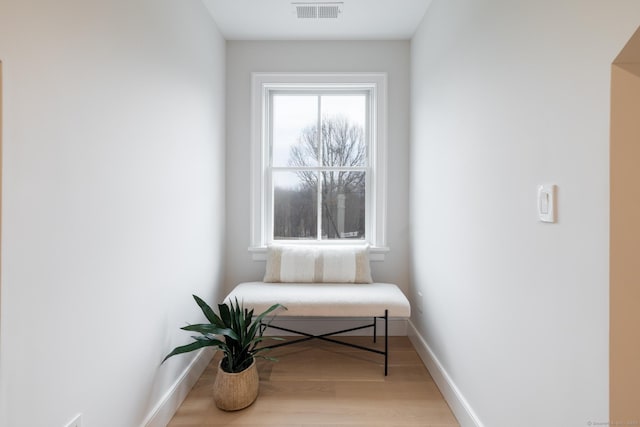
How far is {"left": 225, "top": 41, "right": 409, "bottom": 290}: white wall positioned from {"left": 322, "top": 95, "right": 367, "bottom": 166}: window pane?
0.24 m

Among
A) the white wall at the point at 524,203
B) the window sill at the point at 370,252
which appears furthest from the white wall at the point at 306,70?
the white wall at the point at 524,203

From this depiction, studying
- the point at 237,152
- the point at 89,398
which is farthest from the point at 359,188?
the point at 89,398

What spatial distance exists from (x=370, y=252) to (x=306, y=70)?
164cm

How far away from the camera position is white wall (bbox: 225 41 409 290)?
2816 millimetres

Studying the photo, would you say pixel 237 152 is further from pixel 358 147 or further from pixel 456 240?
pixel 456 240

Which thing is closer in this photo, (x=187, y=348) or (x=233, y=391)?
(x=187, y=348)

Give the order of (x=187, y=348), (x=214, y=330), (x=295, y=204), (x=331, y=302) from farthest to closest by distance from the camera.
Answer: (x=295, y=204) → (x=331, y=302) → (x=214, y=330) → (x=187, y=348)

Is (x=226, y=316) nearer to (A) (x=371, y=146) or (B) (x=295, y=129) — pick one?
(B) (x=295, y=129)

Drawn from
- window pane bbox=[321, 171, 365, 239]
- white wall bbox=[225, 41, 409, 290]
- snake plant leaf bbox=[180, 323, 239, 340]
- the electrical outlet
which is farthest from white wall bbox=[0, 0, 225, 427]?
window pane bbox=[321, 171, 365, 239]

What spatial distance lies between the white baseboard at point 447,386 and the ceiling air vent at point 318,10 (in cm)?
248

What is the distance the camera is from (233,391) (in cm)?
187

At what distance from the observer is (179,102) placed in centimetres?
193

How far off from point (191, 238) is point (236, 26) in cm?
169

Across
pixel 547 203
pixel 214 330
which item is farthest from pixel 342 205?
pixel 547 203
